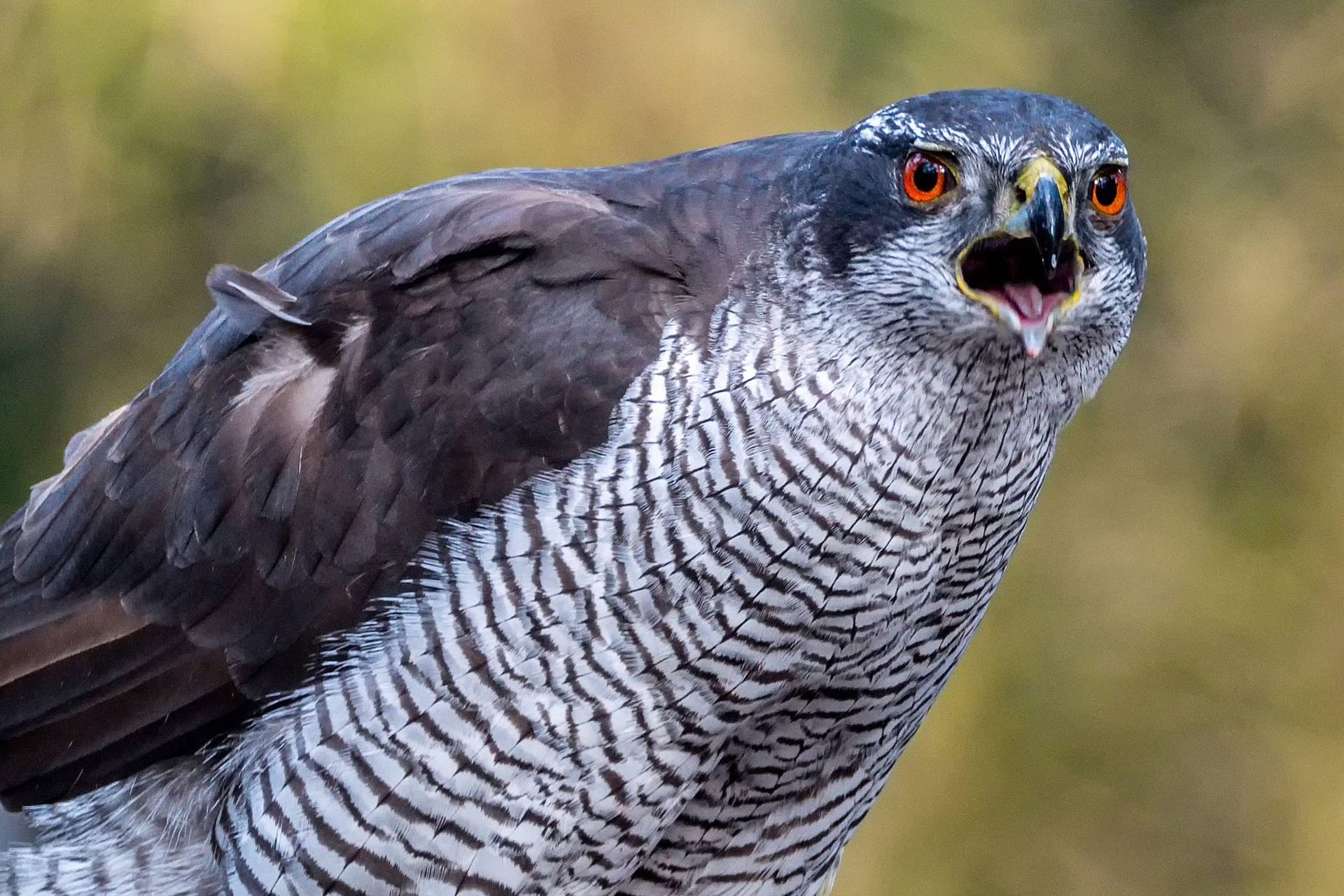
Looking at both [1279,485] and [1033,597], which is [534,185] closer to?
[1033,597]

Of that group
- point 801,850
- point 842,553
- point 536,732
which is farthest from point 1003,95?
point 801,850

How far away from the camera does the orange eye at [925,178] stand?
2338 mm

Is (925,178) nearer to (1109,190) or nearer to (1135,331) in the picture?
(1109,190)

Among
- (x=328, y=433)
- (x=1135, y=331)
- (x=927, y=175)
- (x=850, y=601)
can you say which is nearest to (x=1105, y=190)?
(x=927, y=175)

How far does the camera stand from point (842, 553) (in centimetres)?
248

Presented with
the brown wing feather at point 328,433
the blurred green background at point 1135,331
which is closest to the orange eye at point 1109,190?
the brown wing feather at point 328,433

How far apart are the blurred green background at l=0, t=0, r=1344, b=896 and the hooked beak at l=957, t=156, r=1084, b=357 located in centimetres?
340

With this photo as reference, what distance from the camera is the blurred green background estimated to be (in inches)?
220

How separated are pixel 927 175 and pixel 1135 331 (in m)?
3.83

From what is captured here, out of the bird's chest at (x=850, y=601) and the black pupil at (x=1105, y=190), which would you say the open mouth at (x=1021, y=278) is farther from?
the bird's chest at (x=850, y=601)

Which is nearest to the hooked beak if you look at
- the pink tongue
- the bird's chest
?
the pink tongue

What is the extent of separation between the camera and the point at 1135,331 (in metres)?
5.94

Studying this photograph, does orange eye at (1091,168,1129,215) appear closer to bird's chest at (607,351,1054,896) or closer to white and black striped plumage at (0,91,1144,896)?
white and black striped plumage at (0,91,1144,896)

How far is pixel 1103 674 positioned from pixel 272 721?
3912mm
